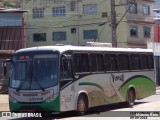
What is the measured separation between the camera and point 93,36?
6400 cm

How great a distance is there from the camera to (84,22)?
65625 mm

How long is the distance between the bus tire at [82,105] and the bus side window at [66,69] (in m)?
1.12

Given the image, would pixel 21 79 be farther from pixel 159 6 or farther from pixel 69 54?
pixel 159 6

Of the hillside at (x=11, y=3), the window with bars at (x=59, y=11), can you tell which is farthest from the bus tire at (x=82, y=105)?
the hillside at (x=11, y=3)

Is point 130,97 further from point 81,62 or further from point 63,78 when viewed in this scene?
point 63,78

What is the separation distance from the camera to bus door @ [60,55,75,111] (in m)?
16.3

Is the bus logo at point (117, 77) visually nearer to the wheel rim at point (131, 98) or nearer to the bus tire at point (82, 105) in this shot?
the wheel rim at point (131, 98)

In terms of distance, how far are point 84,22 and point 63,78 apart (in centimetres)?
4959

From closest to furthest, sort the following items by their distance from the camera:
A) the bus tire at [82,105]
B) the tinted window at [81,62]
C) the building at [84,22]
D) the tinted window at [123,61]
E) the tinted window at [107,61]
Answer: the bus tire at [82,105] < the tinted window at [81,62] < the tinted window at [107,61] < the tinted window at [123,61] < the building at [84,22]

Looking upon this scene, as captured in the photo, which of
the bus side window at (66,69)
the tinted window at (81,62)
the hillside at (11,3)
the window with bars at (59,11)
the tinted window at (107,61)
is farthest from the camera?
the hillside at (11,3)

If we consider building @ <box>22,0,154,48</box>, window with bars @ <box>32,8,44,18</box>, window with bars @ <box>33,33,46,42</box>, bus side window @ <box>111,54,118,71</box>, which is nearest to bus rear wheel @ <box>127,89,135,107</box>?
bus side window @ <box>111,54,118,71</box>

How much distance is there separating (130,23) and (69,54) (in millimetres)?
46685

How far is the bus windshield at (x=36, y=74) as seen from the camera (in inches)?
639

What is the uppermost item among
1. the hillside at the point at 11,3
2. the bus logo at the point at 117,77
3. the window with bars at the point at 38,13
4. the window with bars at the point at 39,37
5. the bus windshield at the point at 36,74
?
Result: the hillside at the point at 11,3
